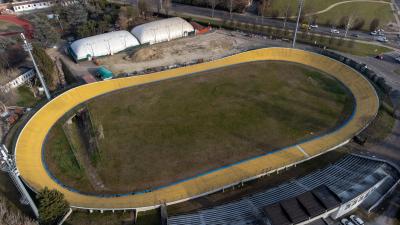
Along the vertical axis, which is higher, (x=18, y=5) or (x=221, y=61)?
(x=18, y=5)

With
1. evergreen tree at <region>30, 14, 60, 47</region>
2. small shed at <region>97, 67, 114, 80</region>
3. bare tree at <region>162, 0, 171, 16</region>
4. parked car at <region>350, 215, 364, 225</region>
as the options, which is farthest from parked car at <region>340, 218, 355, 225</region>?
bare tree at <region>162, 0, 171, 16</region>

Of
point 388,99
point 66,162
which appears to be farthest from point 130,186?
point 388,99

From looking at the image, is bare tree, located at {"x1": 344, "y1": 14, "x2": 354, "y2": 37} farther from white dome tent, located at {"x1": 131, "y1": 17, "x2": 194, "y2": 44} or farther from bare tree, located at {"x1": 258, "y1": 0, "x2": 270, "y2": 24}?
white dome tent, located at {"x1": 131, "y1": 17, "x2": 194, "y2": 44}

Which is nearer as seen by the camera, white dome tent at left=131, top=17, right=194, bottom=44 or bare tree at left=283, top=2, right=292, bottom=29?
white dome tent at left=131, top=17, right=194, bottom=44

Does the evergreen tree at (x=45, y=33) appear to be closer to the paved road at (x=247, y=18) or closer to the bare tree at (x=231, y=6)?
the paved road at (x=247, y=18)

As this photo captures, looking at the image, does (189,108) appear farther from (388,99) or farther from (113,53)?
(388,99)

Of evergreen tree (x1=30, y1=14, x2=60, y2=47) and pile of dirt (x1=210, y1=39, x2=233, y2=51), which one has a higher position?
evergreen tree (x1=30, y1=14, x2=60, y2=47)

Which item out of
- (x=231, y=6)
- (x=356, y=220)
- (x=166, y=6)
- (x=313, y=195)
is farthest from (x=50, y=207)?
(x=166, y=6)
